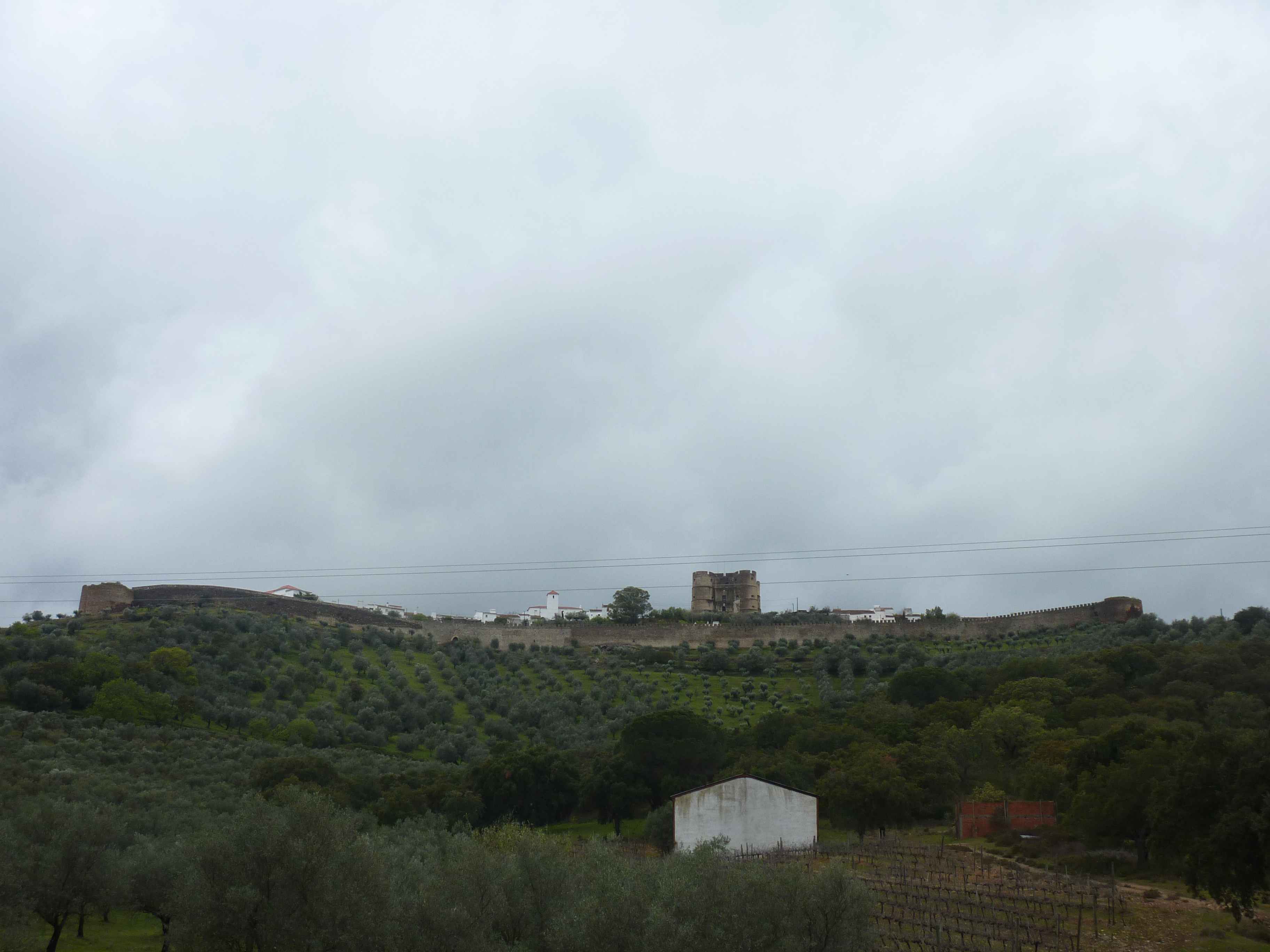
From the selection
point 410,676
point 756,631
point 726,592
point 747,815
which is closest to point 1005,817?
point 747,815

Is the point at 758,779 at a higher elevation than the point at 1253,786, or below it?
below

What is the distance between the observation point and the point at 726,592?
12769cm

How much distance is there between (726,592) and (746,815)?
92.4 metres

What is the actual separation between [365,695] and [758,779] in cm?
3340

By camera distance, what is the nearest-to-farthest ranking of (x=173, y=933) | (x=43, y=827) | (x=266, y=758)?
(x=173, y=933) < (x=43, y=827) < (x=266, y=758)

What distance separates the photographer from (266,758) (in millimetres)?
45031

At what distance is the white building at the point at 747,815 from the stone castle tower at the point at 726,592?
87154 mm

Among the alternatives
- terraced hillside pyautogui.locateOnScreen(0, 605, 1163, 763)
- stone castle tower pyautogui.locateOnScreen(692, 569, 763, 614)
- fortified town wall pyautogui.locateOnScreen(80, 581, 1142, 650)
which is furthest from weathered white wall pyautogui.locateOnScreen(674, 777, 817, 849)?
stone castle tower pyautogui.locateOnScreen(692, 569, 763, 614)

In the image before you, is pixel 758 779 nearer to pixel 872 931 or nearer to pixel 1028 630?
pixel 872 931

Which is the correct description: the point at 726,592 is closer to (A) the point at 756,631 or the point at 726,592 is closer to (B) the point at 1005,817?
(A) the point at 756,631

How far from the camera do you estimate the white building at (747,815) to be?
117ft

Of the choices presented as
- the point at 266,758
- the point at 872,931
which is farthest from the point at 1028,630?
the point at 872,931

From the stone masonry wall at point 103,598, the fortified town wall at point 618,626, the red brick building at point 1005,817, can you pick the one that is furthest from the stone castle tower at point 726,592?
the red brick building at point 1005,817

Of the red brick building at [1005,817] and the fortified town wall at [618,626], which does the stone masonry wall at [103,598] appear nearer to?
the fortified town wall at [618,626]
